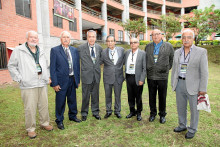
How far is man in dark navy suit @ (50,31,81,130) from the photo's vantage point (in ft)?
12.1

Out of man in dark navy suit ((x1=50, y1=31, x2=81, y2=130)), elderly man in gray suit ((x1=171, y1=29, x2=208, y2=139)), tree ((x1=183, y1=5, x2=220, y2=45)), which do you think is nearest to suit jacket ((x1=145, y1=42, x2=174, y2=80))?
elderly man in gray suit ((x1=171, y1=29, x2=208, y2=139))

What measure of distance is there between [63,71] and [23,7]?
35.3 ft

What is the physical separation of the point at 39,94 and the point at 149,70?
107 inches

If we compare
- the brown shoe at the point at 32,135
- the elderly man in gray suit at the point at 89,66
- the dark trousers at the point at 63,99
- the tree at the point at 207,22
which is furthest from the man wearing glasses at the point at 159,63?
the tree at the point at 207,22

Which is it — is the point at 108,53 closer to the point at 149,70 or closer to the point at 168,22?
the point at 149,70

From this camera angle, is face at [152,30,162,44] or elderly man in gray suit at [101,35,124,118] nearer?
face at [152,30,162,44]

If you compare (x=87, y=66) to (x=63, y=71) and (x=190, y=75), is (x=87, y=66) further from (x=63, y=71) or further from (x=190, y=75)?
(x=190, y=75)

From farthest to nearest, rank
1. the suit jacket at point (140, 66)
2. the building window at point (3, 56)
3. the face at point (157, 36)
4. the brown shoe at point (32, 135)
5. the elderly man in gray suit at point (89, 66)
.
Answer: the building window at point (3, 56), the elderly man in gray suit at point (89, 66), the suit jacket at point (140, 66), the face at point (157, 36), the brown shoe at point (32, 135)

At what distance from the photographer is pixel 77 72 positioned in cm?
398

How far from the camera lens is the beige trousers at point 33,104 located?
3305 mm

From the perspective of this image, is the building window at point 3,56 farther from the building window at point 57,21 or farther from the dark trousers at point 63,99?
the building window at point 57,21

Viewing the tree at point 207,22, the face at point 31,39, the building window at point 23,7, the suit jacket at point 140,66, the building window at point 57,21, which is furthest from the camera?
the tree at point 207,22

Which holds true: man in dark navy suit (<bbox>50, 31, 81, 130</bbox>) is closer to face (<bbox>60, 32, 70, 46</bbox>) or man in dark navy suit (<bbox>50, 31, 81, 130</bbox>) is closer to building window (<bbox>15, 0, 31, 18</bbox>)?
face (<bbox>60, 32, 70, 46</bbox>)

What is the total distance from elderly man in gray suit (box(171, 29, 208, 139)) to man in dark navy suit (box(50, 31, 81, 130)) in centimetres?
243
